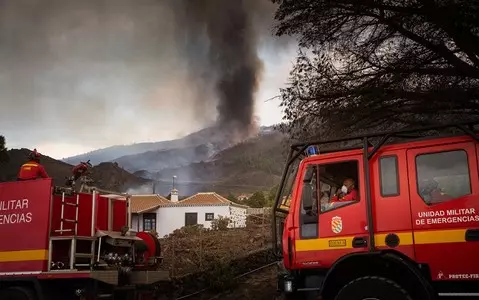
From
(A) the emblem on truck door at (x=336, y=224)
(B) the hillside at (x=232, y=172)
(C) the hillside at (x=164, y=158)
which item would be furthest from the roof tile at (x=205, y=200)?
(C) the hillside at (x=164, y=158)

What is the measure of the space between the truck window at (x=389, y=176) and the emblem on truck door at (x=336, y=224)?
661mm

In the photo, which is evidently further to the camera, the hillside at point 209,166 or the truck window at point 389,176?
the hillside at point 209,166

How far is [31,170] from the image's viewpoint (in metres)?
9.10

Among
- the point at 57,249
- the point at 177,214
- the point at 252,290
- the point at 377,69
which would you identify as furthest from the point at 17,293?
the point at 177,214

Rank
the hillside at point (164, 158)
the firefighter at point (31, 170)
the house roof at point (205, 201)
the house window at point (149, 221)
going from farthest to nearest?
the hillside at point (164, 158) < the house roof at point (205, 201) < the house window at point (149, 221) < the firefighter at point (31, 170)

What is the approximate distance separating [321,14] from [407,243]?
5652 millimetres

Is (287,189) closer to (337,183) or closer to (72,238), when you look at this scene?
(337,183)

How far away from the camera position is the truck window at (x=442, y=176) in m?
6.12

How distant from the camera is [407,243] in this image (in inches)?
→ 243

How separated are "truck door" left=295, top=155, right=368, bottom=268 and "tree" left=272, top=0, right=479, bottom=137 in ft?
11.5

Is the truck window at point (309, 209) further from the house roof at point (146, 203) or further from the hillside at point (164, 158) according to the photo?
the hillside at point (164, 158)

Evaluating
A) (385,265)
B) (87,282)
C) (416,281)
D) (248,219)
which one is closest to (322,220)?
(385,265)

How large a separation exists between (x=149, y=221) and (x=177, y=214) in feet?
10.1

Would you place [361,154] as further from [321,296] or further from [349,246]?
[321,296]
